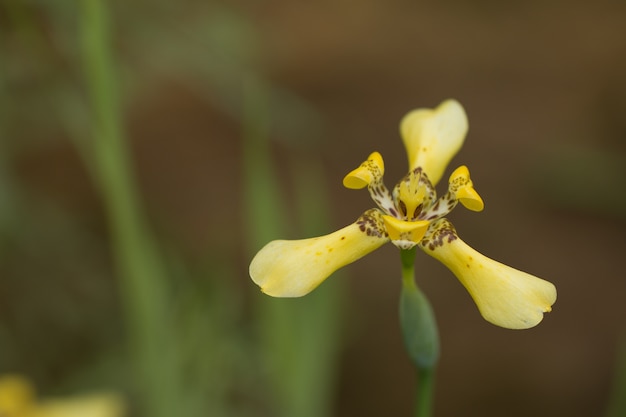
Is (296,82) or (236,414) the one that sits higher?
(296,82)

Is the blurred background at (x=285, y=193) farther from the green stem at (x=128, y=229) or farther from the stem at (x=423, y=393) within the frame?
the stem at (x=423, y=393)

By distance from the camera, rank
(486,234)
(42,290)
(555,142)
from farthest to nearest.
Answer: (555,142) → (486,234) → (42,290)

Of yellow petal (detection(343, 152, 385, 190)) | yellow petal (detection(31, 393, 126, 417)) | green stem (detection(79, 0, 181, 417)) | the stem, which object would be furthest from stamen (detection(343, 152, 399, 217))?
yellow petal (detection(31, 393, 126, 417))

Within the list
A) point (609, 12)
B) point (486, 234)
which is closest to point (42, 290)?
point (486, 234)

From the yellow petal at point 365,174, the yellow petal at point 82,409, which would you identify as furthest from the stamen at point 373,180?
the yellow petal at point 82,409

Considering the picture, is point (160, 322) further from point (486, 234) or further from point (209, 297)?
point (486, 234)

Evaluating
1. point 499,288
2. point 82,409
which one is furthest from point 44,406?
point 499,288
